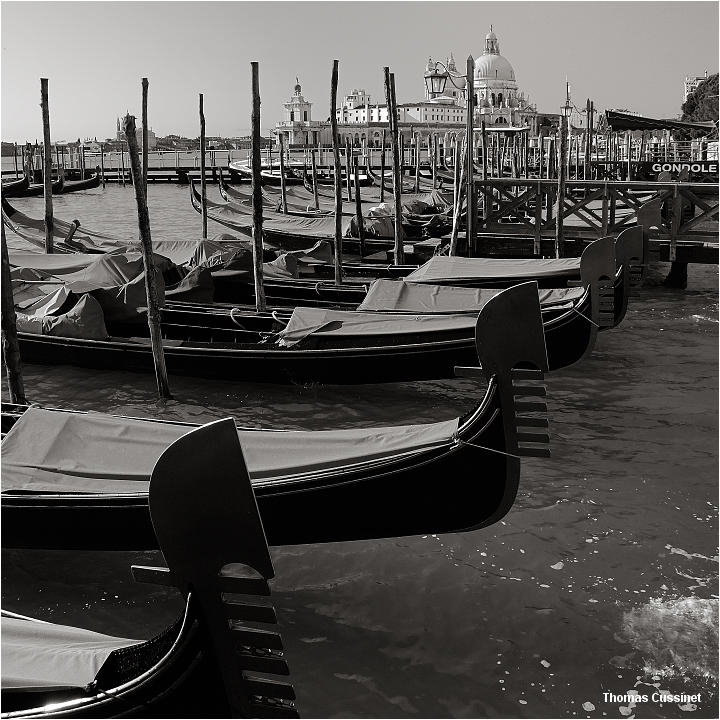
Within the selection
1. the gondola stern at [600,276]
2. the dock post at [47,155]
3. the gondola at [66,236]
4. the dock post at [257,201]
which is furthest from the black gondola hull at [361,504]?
the gondola at [66,236]

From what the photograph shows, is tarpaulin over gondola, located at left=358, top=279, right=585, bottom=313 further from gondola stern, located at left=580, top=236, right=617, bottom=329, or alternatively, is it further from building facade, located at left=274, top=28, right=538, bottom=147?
building facade, located at left=274, top=28, right=538, bottom=147

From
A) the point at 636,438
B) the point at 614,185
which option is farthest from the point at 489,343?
the point at 614,185

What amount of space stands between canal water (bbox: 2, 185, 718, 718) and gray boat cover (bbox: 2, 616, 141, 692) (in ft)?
2.95

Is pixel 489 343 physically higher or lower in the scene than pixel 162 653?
higher

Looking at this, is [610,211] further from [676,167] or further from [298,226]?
[676,167]

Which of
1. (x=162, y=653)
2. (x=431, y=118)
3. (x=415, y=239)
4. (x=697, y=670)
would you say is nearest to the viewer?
(x=162, y=653)

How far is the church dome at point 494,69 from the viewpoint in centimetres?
7738

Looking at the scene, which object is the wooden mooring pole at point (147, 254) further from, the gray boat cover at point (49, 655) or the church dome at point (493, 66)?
the church dome at point (493, 66)

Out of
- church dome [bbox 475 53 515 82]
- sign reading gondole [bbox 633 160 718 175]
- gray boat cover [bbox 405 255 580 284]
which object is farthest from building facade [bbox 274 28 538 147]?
gray boat cover [bbox 405 255 580 284]

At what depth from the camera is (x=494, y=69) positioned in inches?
3056

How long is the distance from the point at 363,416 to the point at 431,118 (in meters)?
71.3

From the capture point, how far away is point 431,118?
7356 centimetres

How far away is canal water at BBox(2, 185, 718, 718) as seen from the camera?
9.30 ft

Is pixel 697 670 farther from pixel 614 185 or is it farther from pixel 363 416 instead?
pixel 614 185
